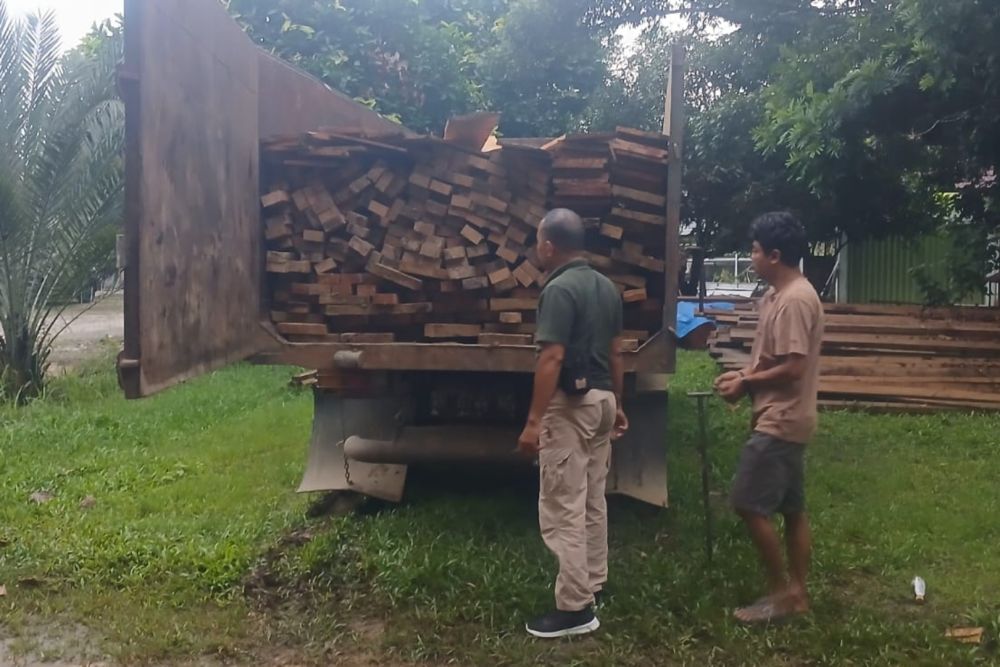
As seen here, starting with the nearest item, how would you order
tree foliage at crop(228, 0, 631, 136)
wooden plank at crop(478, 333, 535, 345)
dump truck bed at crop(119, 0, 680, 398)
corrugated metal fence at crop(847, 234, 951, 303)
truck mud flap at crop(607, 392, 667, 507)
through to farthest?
dump truck bed at crop(119, 0, 680, 398) → wooden plank at crop(478, 333, 535, 345) → truck mud flap at crop(607, 392, 667, 507) → tree foliage at crop(228, 0, 631, 136) → corrugated metal fence at crop(847, 234, 951, 303)

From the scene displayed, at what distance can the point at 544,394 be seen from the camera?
3.70m

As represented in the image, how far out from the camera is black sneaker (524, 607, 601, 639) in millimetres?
3844

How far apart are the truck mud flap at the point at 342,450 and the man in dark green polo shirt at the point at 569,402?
1.44m

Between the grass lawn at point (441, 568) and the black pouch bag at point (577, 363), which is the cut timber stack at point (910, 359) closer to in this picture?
the grass lawn at point (441, 568)

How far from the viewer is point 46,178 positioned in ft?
29.9

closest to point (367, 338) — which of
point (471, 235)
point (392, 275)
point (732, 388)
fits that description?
point (392, 275)

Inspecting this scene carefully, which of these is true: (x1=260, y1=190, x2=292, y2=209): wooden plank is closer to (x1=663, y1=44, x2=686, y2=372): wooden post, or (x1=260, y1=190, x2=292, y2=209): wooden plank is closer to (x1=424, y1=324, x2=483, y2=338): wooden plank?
(x1=424, y1=324, x2=483, y2=338): wooden plank

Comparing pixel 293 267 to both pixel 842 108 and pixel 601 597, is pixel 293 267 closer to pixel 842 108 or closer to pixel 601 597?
pixel 601 597

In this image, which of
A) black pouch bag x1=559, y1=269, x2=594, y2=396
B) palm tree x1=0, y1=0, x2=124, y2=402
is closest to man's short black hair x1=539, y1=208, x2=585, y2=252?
black pouch bag x1=559, y1=269, x2=594, y2=396

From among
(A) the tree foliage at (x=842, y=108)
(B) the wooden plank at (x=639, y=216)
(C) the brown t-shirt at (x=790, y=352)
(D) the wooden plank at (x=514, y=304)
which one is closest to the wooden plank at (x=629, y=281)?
(B) the wooden plank at (x=639, y=216)

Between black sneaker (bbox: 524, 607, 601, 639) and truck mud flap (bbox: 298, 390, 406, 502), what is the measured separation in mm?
1487

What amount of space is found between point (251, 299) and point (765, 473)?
7.50ft

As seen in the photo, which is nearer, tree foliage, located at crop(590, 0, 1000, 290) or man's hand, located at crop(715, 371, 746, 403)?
man's hand, located at crop(715, 371, 746, 403)

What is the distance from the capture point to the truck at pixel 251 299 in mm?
3299
